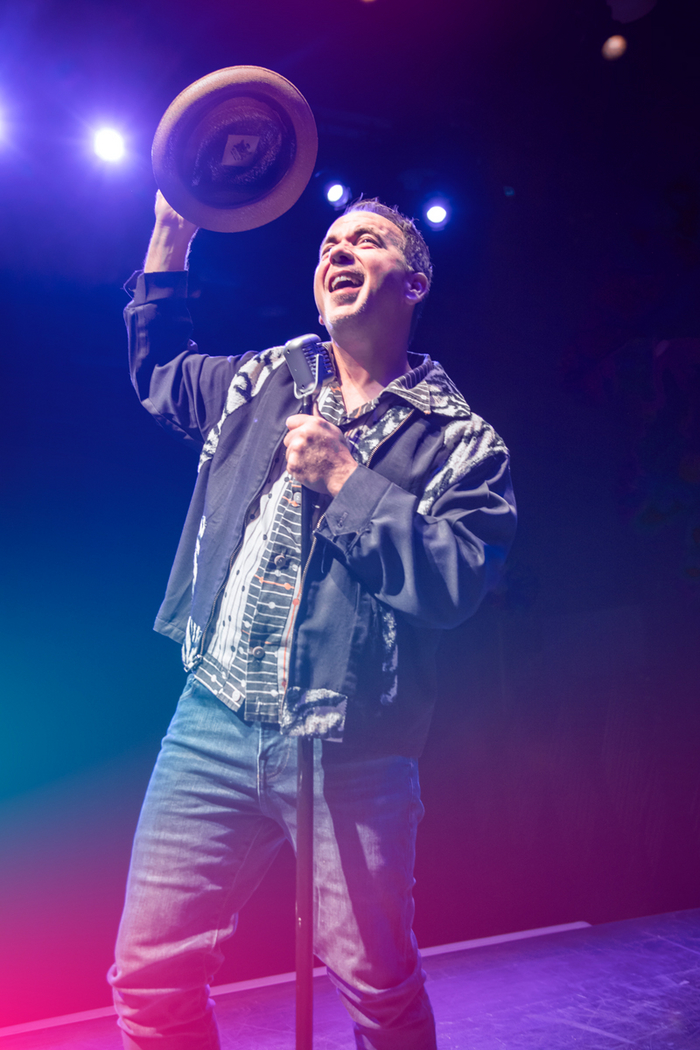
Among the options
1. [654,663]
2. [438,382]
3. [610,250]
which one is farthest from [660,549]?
[438,382]

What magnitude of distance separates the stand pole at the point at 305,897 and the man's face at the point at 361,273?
929mm

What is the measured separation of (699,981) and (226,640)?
211 centimetres

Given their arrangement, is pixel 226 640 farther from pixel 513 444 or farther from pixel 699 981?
pixel 699 981

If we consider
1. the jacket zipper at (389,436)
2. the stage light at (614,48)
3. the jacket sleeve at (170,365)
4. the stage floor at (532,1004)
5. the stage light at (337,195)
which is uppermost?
the stage light at (614,48)

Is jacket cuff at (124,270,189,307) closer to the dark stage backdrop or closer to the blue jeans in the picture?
the dark stage backdrop

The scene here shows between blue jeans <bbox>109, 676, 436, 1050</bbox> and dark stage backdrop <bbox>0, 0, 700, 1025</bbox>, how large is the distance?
1008mm

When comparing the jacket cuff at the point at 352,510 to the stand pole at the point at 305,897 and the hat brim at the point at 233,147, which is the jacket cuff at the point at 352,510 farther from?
the hat brim at the point at 233,147

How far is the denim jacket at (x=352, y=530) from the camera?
123 centimetres

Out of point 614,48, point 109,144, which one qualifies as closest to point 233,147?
point 109,144

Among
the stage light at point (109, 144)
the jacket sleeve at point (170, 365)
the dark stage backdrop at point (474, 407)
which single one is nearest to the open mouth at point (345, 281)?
the jacket sleeve at point (170, 365)

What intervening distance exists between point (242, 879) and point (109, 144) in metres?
2.11

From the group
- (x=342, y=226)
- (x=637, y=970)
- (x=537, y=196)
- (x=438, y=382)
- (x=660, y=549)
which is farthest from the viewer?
(x=660, y=549)

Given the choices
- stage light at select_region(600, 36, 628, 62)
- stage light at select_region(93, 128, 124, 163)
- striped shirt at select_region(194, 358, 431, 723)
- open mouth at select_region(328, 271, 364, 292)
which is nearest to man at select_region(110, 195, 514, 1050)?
striped shirt at select_region(194, 358, 431, 723)

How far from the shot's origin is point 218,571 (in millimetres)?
1319
